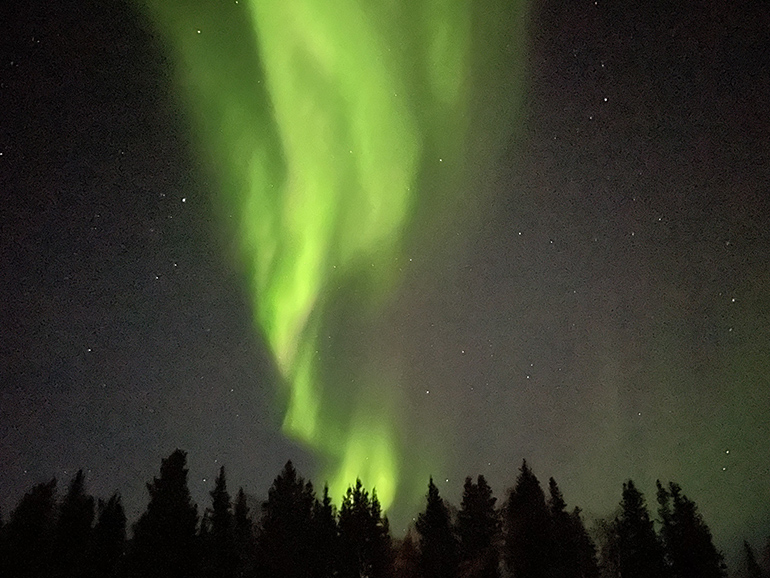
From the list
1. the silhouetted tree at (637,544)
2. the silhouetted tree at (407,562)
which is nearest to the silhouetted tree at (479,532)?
the silhouetted tree at (407,562)

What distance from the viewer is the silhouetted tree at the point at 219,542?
3266cm

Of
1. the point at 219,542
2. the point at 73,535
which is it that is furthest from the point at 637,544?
the point at 73,535

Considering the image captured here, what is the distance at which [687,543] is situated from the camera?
125 ft

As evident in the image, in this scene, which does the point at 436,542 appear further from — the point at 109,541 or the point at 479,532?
the point at 109,541

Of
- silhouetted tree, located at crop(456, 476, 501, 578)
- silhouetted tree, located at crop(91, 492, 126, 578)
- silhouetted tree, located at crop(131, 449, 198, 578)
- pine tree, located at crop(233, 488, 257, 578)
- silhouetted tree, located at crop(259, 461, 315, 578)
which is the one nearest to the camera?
silhouetted tree, located at crop(131, 449, 198, 578)

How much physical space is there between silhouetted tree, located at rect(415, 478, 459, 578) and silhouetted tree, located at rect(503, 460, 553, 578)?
391 cm

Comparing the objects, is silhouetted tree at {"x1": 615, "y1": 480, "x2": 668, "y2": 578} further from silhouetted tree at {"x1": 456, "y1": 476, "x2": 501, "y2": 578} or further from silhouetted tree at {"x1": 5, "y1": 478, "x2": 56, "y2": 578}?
silhouetted tree at {"x1": 5, "y1": 478, "x2": 56, "y2": 578}

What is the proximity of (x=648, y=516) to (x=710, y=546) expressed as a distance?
4163mm

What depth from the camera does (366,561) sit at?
39562mm

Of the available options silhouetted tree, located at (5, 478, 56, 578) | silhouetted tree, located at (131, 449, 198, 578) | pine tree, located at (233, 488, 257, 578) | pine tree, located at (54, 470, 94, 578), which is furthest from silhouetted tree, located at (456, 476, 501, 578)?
silhouetted tree, located at (5, 478, 56, 578)

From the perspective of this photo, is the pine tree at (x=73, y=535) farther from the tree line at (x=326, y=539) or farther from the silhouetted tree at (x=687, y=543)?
the silhouetted tree at (x=687, y=543)

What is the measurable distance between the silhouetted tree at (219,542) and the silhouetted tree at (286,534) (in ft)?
8.00

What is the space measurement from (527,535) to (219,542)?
20.5 metres

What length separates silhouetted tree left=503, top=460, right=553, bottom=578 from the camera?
35969 millimetres
